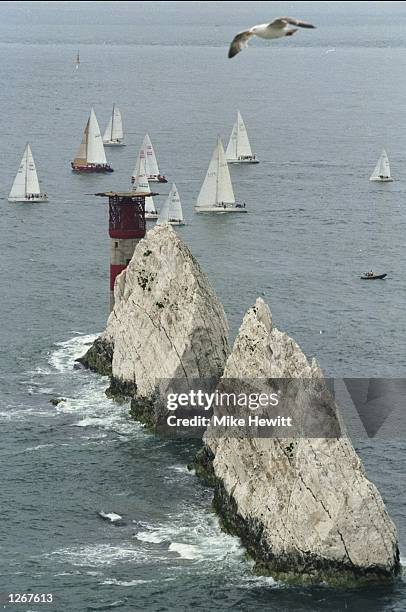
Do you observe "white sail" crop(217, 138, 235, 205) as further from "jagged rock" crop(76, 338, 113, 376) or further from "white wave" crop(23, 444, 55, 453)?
"white wave" crop(23, 444, 55, 453)

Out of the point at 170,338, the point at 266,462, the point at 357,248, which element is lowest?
the point at 266,462

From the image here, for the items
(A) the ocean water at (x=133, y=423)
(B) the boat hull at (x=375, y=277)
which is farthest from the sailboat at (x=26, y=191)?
(B) the boat hull at (x=375, y=277)

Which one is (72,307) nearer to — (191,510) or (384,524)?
(191,510)

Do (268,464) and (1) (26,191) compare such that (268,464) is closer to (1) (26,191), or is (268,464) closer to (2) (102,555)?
(2) (102,555)

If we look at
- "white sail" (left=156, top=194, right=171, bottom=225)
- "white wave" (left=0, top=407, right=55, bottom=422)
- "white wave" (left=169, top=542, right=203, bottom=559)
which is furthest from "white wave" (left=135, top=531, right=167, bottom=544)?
"white sail" (left=156, top=194, right=171, bottom=225)

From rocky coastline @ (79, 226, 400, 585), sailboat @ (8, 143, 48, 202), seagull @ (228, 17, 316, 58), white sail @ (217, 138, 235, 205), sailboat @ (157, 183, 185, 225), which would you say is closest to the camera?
seagull @ (228, 17, 316, 58)

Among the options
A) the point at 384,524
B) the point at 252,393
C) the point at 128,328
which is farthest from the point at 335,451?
the point at 128,328
